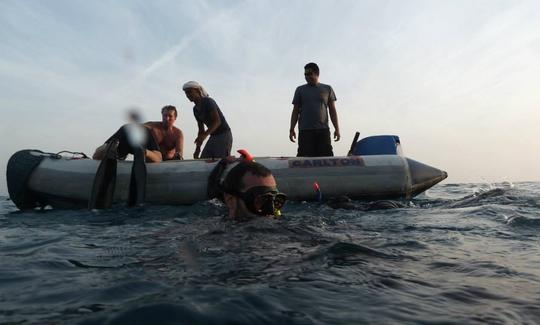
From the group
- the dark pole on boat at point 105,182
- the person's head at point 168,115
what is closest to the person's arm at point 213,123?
the person's head at point 168,115

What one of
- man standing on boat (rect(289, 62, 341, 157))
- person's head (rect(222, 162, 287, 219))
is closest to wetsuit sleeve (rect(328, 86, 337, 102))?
man standing on boat (rect(289, 62, 341, 157))

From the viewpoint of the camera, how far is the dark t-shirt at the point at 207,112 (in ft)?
24.2

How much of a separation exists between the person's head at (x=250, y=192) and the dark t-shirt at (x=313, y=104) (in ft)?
15.1

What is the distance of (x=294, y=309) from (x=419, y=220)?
131 inches

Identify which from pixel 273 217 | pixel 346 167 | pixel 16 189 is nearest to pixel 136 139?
pixel 16 189

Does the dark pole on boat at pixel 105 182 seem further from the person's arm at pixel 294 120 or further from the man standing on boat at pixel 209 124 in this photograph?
the person's arm at pixel 294 120

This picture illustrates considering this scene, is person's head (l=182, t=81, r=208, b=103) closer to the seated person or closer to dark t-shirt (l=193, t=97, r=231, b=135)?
dark t-shirt (l=193, t=97, r=231, b=135)

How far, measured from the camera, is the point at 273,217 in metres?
3.47

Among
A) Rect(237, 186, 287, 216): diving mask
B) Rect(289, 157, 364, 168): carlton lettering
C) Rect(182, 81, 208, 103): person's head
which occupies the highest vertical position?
Rect(182, 81, 208, 103): person's head

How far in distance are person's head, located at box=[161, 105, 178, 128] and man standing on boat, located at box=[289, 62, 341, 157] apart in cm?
212

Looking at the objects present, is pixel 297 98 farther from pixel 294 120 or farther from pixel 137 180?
pixel 137 180

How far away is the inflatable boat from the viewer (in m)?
6.91

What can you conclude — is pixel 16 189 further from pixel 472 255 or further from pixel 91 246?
pixel 472 255

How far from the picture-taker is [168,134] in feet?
26.6
